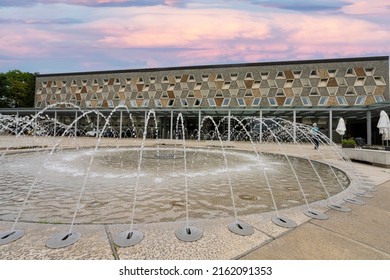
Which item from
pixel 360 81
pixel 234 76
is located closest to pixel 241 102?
pixel 234 76

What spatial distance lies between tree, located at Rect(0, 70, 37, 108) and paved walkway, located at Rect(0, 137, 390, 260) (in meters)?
68.9

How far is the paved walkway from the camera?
2445 millimetres

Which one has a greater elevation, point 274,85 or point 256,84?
point 256,84

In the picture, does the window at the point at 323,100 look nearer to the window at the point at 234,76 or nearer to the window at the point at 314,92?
the window at the point at 314,92

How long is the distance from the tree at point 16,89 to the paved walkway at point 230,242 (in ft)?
226

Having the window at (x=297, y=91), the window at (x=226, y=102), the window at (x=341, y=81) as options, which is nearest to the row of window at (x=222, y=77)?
the window at (x=341, y=81)

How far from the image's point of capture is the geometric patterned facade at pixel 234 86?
32.9 metres

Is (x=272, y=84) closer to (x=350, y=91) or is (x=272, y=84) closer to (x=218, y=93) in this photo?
(x=218, y=93)

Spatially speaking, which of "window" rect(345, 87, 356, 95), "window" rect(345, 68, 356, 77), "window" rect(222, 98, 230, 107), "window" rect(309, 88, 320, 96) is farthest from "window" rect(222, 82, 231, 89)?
"window" rect(345, 87, 356, 95)

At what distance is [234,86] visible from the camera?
3762 cm

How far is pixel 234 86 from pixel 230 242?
36871 mm

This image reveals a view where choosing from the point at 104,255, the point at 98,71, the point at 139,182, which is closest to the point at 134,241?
the point at 104,255

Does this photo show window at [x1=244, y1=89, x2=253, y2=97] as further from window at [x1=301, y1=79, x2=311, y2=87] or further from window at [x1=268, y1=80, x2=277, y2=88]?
window at [x1=301, y1=79, x2=311, y2=87]
